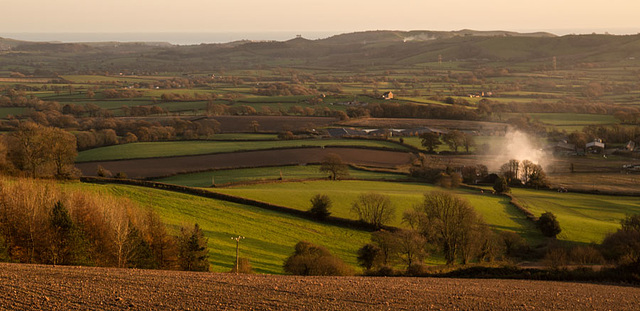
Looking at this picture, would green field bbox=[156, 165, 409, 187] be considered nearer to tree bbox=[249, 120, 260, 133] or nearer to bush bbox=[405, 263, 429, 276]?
tree bbox=[249, 120, 260, 133]

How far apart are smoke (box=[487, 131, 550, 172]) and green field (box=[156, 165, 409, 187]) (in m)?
14.0

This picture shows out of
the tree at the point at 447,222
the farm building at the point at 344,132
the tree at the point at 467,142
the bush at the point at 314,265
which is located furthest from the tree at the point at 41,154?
the tree at the point at 467,142

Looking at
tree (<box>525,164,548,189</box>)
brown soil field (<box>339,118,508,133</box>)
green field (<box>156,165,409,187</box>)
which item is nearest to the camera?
green field (<box>156,165,409,187</box>)

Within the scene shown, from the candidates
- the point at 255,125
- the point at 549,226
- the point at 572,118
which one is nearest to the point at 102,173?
the point at 549,226

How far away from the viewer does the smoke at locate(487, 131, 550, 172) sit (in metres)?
67.1

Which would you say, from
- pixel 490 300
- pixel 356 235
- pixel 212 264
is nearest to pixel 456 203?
pixel 356 235

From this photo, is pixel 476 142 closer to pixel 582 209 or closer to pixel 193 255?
pixel 582 209

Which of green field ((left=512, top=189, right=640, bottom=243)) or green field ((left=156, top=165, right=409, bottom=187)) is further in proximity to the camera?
green field ((left=156, top=165, right=409, bottom=187))

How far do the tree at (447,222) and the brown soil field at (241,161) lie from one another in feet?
78.8

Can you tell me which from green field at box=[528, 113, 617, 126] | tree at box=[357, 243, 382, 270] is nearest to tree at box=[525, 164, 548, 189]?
tree at box=[357, 243, 382, 270]

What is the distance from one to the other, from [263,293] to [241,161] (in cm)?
4569

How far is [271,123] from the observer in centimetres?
9219

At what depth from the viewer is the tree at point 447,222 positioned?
35406mm

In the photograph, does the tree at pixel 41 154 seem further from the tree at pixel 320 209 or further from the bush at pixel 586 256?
the bush at pixel 586 256
